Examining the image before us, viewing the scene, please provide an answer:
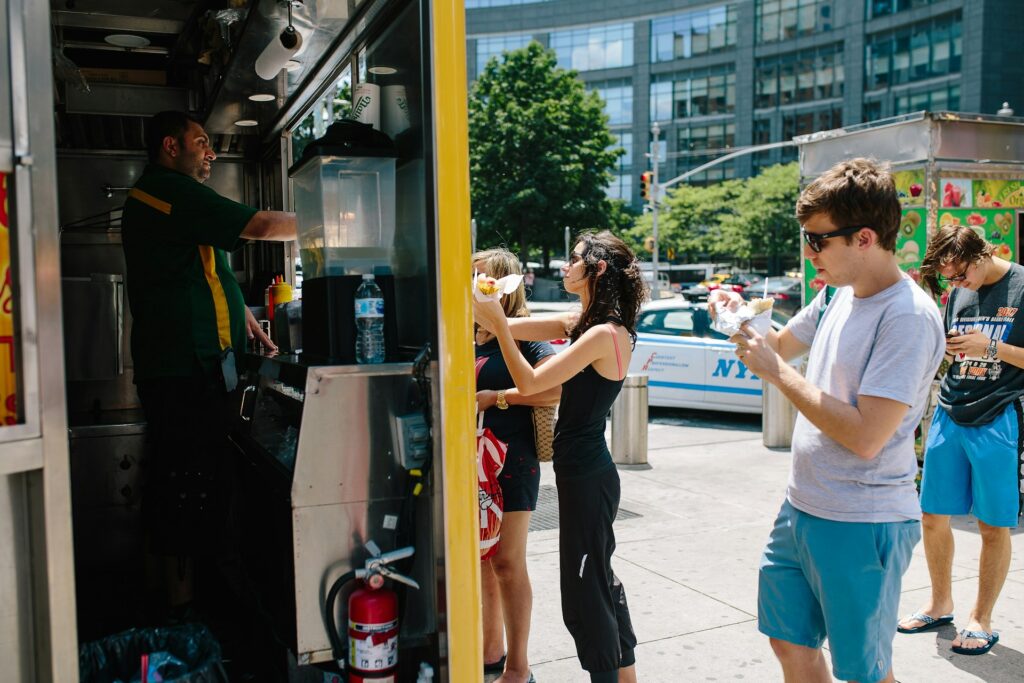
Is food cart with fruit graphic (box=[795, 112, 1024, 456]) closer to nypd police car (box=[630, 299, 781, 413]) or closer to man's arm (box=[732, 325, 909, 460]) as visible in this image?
nypd police car (box=[630, 299, 781, 413])

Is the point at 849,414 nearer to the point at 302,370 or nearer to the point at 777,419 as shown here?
the point at 302,370

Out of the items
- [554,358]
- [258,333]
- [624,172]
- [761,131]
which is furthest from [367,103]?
[624,172]

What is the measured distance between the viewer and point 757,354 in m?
2.55

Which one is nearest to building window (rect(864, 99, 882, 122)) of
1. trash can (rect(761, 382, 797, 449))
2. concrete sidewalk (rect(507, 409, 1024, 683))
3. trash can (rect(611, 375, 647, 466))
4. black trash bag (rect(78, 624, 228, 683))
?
trash can (rect(761, 382, 797, 449))

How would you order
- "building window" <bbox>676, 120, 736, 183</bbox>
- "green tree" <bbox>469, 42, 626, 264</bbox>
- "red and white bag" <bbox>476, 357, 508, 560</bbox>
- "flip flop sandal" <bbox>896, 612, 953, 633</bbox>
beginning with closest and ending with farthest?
"red and white bag" <bbox>476, 357, 508, 560</bbox> → "flip flop sandal" <bbox>896, 612, 953, 633</bbox> → "green tree" <bbox>469, 42, 626, 264</bbox> → "building window" <bbox>676, 120, 736, 183</bbox>

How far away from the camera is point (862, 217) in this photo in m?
2.49

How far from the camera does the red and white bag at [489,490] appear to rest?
3.46 meters

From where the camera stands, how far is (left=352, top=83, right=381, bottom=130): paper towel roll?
329 centimetres

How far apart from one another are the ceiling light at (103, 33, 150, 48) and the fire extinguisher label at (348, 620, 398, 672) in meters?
3.38

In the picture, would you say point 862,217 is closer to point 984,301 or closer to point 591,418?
point 591,418

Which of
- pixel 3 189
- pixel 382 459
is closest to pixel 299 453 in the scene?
pixel 382 459

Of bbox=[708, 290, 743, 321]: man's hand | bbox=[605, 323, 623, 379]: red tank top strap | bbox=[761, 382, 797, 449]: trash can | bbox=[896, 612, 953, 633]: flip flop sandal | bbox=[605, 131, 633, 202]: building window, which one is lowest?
bbox=[896, 612, 953, 633]: flip flop sandal

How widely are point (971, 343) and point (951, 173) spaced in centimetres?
350

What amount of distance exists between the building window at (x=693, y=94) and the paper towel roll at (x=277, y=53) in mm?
70871
